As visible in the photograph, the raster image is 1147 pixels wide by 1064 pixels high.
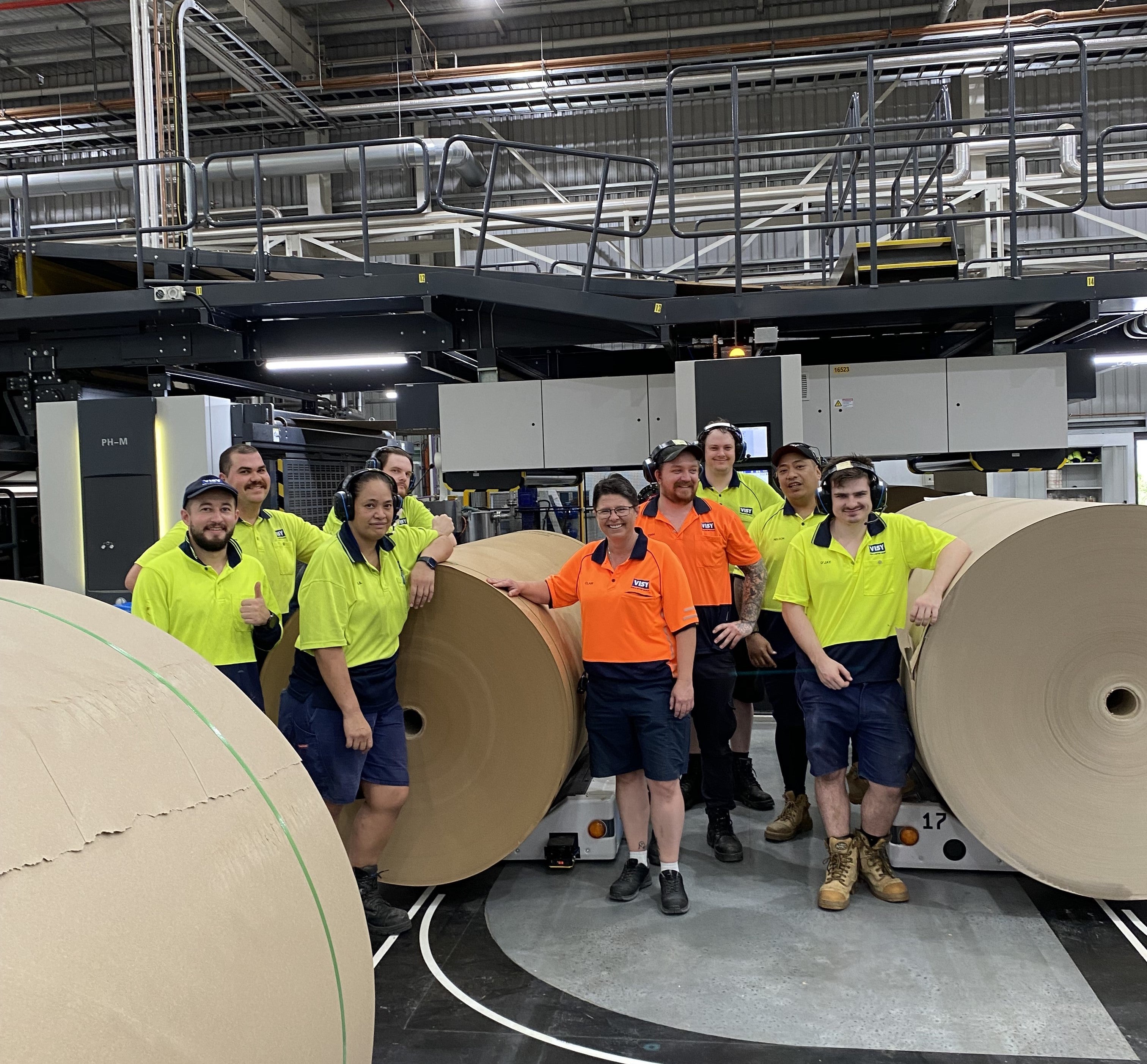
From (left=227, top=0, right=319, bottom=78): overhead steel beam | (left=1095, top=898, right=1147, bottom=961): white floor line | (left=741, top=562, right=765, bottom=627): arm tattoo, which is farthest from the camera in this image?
(left=227, top=0, right=319, bottom=78): overhead steel beam

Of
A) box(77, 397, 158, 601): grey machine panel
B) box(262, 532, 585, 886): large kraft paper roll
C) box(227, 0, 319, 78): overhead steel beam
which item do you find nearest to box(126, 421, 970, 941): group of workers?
box(262, 532, 585, 886): large kraft paper roll

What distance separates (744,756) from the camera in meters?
5.14

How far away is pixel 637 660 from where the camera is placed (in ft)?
12.5

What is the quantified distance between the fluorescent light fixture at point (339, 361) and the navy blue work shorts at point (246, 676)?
3.36 m

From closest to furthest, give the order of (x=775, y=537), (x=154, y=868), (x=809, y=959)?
(x=154, y=868) < (x=809, y=959) < (x=775, y=537)

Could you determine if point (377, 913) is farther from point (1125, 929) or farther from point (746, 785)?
point (1125, 929)

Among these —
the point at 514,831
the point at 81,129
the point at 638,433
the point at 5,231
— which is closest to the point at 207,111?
the point at 81,129

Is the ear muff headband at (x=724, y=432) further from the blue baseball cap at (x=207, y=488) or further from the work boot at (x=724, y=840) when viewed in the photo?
the blue baseball cap at (x=207, y=488)

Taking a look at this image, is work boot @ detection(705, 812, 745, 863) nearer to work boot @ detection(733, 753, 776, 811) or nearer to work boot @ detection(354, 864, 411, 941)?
work boot @ detection(733, 753, 776, 811)

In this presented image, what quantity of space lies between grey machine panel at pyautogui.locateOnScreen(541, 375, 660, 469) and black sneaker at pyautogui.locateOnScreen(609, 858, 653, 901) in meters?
2.95

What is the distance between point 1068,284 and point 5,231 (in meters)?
13.3

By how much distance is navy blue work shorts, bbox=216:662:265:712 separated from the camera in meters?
3.54

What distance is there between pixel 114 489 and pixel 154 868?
560cm

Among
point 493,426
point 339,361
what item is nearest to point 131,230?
point 339,361
